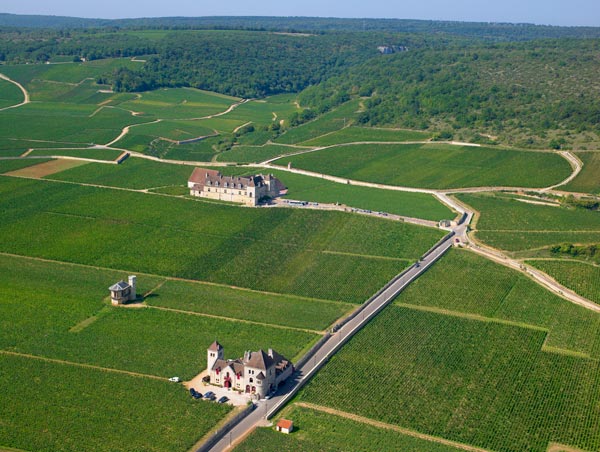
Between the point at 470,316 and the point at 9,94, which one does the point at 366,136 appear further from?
the point at 470,316

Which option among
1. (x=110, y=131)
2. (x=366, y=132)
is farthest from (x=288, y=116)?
(x=110, y=131)

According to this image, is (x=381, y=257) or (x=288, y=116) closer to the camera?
(x=381, y=257)

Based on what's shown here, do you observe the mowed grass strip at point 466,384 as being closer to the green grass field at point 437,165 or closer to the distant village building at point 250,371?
the distant village building at point 250,371

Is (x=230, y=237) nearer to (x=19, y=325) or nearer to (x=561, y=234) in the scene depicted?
(x=19, y=325)

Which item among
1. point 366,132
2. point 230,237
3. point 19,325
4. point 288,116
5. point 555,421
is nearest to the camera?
point 555,421

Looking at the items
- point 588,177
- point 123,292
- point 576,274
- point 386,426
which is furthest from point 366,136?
point 386,426

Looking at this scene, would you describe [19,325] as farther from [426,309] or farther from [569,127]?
[569,127]

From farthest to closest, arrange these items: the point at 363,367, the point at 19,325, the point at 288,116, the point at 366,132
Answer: the point at 288,116 → the point at 366,132 → the point at 19,325 → the point at 363,367
